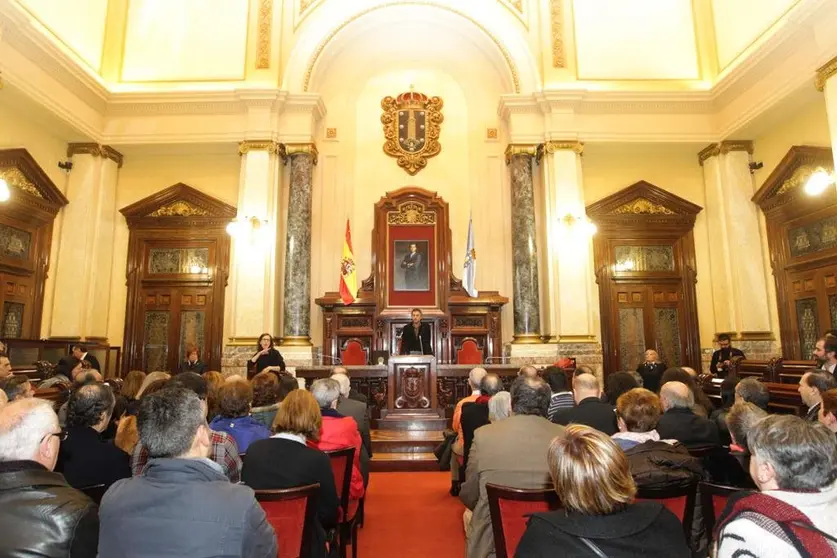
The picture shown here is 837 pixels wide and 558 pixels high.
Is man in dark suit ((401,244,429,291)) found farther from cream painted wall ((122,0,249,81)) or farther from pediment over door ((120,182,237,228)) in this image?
cream painted wall ((122,0,249,81))

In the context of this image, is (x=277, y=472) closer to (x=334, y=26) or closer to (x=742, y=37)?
(x=334, y=26)

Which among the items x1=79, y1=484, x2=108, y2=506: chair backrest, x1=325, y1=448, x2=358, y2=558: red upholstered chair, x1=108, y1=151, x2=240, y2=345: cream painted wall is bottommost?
x1=325, y1=448, x2=358, y2=558: red upholstered chair

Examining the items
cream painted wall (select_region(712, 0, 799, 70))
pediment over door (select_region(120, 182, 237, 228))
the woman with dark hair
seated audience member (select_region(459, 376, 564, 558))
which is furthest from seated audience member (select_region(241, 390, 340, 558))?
cream painted wall (select_region(712, 0, 799, 70))

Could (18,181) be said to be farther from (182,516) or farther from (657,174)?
(657,174)

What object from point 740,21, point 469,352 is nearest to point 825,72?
point 740,21

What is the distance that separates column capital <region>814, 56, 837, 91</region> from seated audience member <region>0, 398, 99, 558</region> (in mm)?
8697

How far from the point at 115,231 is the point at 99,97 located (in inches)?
92.1

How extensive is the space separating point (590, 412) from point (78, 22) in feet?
32.8

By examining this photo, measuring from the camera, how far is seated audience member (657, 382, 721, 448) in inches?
120

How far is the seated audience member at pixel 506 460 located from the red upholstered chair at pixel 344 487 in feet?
2.26

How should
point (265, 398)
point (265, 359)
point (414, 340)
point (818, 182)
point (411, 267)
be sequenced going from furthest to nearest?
point (411, 267)
point (414, 340)
point (818, 182)
point (265, 359)
point (265, 398)

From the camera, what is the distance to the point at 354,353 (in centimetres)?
979

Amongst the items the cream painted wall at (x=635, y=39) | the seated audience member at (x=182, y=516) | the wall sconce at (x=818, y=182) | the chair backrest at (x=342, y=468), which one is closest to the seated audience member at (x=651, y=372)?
the wall sconce at (x=818, y=182)

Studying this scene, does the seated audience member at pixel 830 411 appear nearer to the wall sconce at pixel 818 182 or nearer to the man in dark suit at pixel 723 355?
the man in dark suit at pixel 723 355
